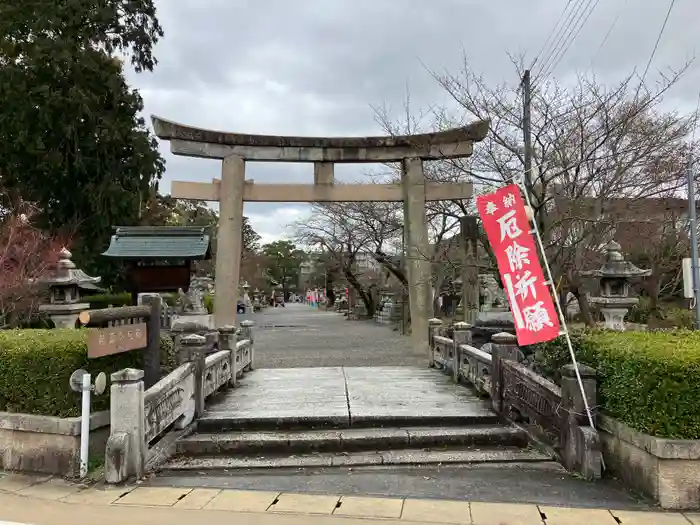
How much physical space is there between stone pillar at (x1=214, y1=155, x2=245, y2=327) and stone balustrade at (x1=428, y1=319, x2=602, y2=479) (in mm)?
7466

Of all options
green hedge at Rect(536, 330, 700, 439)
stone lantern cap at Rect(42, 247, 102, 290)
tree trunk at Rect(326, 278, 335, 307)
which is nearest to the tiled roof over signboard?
stone lantern cap at Rect(42, 247, 102, 290)

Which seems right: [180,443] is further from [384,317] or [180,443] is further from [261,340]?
[384,317]

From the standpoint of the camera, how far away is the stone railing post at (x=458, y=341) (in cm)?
1016

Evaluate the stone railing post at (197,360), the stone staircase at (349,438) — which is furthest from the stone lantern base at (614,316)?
the stone railing post at (197,360)

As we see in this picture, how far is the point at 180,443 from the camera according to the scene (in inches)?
257

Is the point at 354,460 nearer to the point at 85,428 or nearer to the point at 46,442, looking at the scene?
the point at 85,428

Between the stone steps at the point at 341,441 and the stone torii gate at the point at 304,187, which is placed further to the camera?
the stone torii gate at the point at 304,187

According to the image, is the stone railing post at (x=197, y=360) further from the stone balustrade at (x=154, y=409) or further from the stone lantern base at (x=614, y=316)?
the stone lantern base at (x=614, y=316)

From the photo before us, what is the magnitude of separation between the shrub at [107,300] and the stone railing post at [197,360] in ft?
55.6

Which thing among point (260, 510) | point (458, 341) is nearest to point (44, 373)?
Result: point (260, 510)

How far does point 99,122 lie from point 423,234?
1453cm

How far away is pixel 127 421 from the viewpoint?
218 inches

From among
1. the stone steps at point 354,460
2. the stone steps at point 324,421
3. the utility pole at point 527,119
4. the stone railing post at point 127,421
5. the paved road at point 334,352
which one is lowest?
the stone steps at point 354,460

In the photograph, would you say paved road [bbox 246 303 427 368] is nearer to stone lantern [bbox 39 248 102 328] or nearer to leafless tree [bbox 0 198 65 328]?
stone lantern [bbox 39 248 102 328]
